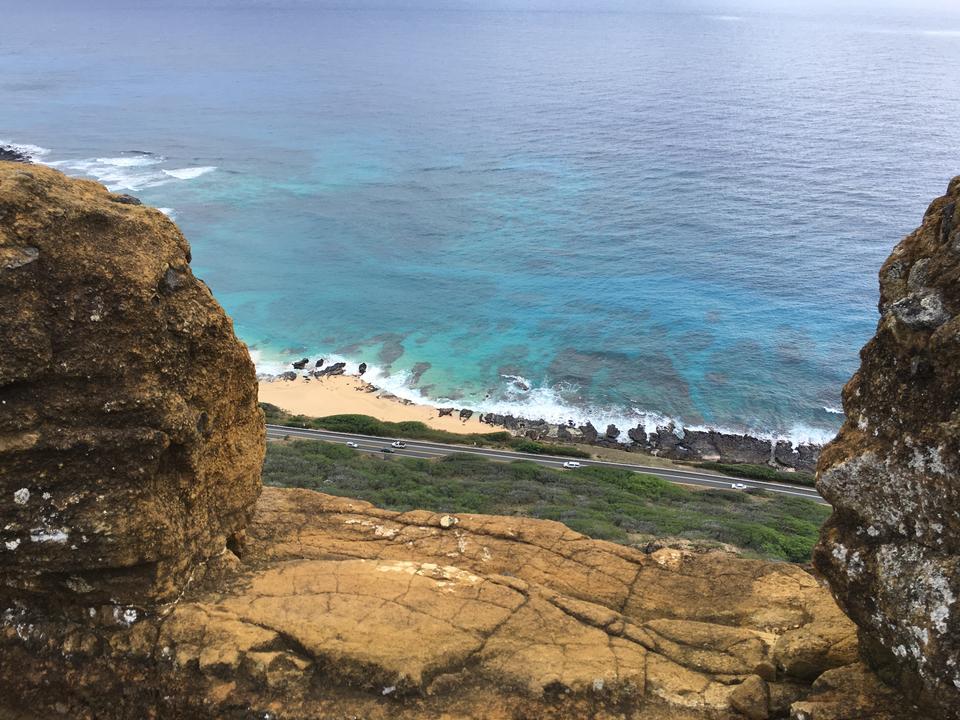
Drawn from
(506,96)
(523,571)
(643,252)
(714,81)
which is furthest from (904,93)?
(523,571)

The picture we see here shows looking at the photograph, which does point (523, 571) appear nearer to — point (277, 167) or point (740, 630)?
point (740, 630)

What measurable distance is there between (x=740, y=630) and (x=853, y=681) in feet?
9.47

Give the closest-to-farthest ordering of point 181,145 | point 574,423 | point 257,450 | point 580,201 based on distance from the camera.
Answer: point 257,450 < point 574,423 < point 580,201 < point 181,145

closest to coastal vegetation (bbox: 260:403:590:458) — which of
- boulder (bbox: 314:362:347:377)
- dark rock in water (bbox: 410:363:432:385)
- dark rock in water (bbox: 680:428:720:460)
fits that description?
dark rock in water (bbox: 680:428:720:460)

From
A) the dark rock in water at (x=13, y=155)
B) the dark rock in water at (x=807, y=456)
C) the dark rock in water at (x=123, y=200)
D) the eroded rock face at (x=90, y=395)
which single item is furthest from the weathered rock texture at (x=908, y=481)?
the dark rock in water at (x=13, y=155)

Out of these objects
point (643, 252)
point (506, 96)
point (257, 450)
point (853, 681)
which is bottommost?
point (643, 252)

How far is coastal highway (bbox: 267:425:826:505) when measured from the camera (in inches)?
2116

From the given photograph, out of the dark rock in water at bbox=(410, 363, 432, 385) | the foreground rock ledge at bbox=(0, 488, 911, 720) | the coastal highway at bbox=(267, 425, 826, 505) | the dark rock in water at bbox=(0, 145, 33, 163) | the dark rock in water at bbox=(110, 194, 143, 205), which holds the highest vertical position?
the dark rock in water at bbox=(110, 194, 143, 205)

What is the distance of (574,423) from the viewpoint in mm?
65062

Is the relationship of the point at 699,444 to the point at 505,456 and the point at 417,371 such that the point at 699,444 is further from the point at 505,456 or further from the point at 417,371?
the point at 417,371

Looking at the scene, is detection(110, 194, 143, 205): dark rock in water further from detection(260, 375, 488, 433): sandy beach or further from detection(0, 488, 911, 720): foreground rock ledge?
detection(260, 375, 488, 433): sandy beach

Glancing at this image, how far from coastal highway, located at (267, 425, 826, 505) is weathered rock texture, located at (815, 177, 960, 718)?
45.0m

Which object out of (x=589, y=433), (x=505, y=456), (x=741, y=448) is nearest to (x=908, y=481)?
(x=505, y=456)

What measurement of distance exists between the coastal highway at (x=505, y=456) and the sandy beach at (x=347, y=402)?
5457 millimetres
